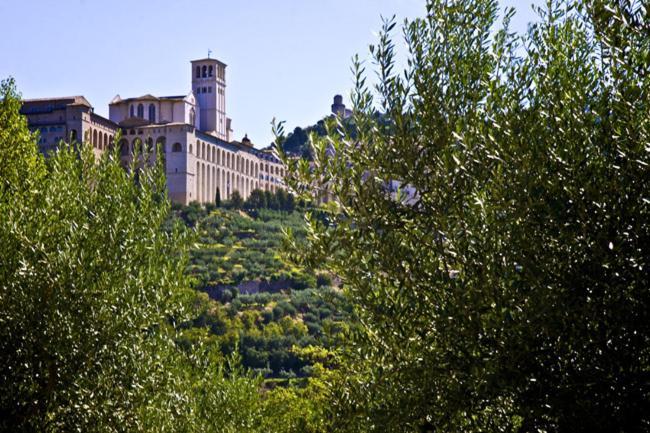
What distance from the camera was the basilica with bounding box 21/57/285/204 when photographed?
9438 cm


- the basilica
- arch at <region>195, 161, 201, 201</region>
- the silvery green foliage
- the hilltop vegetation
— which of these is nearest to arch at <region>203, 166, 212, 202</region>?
the basilica

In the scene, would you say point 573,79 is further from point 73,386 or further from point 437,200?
point 73,386

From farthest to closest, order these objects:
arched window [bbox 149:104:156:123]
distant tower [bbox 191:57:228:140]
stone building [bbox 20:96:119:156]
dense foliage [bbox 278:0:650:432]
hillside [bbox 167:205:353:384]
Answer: distant tower [bbox 191:57:228:140], arched window [bbox 149:104:156:123], stone building [bbox 20:96:119:156], hillside [bbox 167:205:353:384], dense foliage [bbox 278:0:650:432]

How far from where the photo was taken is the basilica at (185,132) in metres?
94.4

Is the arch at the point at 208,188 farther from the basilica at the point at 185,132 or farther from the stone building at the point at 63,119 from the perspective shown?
the stone building at the point at 63,119

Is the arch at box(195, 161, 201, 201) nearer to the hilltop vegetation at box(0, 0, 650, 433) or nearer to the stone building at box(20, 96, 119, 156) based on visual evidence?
the stone building at box(20, 96, 119, 156)

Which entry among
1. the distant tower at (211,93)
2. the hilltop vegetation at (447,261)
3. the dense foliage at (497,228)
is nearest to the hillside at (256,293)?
the distant tower at (211,93)

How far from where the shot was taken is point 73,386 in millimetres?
9750

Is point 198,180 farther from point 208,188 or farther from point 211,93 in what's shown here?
point 211,93

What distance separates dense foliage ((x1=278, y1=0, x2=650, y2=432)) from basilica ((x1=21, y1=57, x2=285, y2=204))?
83794mm

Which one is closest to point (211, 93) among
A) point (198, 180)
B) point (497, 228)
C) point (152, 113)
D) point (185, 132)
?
point (152, 113)

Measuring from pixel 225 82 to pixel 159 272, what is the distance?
4682 inches

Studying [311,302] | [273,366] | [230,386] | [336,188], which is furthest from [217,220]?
[336,188]

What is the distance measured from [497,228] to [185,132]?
100 meters
